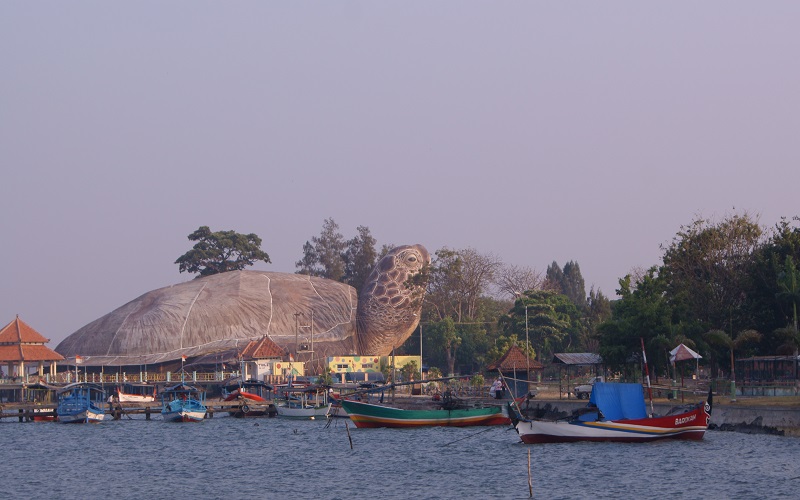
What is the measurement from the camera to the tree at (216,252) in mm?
132125

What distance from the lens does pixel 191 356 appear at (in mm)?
99062

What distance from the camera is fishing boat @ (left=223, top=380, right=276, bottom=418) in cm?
7494

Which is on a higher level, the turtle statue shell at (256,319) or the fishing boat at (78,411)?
the turtle statue shell at (256,319)

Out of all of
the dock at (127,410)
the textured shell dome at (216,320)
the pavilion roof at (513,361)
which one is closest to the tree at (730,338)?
the pavilion roof at (513,361)

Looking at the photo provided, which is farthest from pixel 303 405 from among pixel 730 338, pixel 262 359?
pixel 730 338

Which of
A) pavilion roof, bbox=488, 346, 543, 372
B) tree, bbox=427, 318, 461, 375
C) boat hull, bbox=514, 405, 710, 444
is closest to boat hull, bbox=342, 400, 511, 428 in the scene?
boat hull, bbox=514, 405, 710, 444

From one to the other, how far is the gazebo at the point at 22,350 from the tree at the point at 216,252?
3584 centimetres

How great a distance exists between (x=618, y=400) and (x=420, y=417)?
15268 millimetres

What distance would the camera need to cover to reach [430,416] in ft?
182

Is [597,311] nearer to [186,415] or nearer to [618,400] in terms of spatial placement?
[186,415]

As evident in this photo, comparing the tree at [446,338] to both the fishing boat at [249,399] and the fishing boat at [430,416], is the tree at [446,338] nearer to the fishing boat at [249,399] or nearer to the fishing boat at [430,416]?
the fishing boat at [249,399]

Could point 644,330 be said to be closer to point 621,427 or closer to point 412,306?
point 621,427

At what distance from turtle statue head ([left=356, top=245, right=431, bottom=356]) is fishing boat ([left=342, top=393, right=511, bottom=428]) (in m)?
48.0

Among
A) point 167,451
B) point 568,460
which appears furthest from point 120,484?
point 568,460
